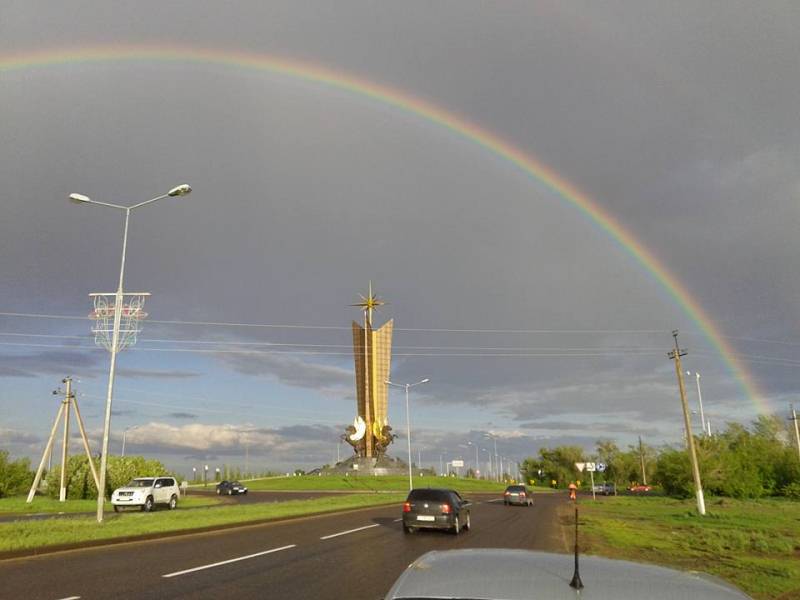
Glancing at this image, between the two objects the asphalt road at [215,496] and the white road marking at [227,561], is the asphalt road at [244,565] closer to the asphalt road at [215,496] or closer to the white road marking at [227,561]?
the white road marking at [227,561]

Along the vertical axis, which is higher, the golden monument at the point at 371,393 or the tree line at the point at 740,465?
the golden monument at the point at 371,393

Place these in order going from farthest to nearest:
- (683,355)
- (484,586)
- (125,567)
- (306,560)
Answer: (683,355) < (306,560) < (125,567) < (484,586)

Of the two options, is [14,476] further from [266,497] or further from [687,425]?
[687,425]

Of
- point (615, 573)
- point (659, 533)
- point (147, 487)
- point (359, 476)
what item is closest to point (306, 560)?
point (615, 573)

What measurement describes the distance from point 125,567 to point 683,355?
134 ft

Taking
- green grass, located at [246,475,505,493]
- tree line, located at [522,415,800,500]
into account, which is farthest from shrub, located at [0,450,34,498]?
tree line, located at [522,415,800,500]

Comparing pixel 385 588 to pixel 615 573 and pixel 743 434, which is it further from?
pixel 743 434

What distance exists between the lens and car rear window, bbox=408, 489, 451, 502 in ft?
68.6

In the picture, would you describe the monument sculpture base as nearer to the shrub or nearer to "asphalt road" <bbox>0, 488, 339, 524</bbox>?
"asphalt road" <bbox>0, 488, 339, 524</bbox>

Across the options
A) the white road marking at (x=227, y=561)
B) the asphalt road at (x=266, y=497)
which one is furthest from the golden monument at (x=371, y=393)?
the white road marking at (x=227, y=561)

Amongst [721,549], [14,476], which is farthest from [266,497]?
[721,549]

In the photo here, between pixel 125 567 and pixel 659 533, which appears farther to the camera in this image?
pixel 659 533

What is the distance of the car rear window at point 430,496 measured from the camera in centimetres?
2092

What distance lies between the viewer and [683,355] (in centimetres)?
4362
